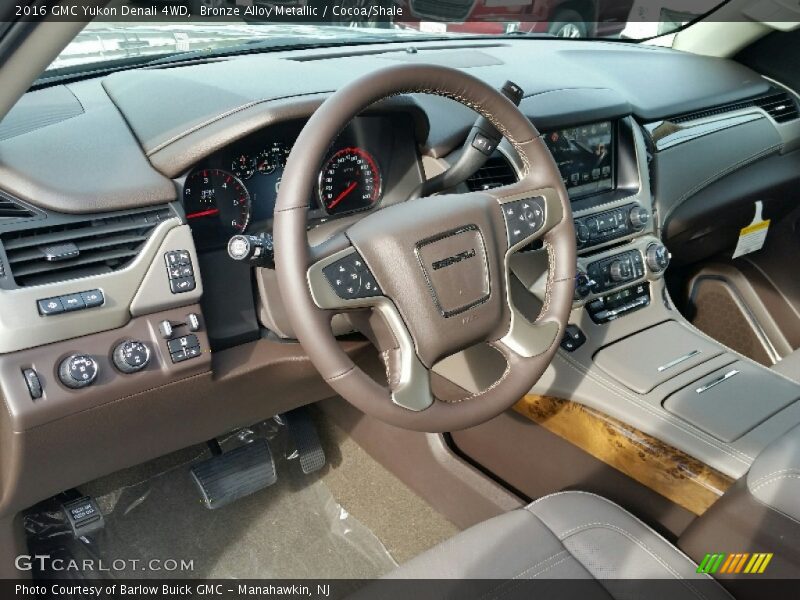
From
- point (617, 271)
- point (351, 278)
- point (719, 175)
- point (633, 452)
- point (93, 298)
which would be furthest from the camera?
point (719, 175)

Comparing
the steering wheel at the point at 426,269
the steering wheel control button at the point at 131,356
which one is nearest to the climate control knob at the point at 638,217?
the steering wheel at the point at 426,269

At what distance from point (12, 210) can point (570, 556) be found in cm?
117

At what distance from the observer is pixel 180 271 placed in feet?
4.66

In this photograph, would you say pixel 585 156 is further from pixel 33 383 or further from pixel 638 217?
pixel 33 383

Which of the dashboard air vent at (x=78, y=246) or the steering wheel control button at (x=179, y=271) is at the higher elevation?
the dashboard air vent at (x=78, y=246)

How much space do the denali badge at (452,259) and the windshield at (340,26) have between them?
63 cm

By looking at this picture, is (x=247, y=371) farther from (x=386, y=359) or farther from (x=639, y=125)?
(x=639, y=125)

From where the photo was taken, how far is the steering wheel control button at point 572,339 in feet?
6.15

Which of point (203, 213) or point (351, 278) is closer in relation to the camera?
point (351, 278)

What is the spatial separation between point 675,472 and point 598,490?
0.80 feet

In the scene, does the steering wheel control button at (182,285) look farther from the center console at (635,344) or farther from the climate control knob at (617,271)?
the climate control knob at (617,271)

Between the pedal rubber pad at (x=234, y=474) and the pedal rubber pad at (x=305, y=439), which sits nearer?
the pedal rubber pad at (x=234, y=474)

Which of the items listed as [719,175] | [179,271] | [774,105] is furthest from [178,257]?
[774,105]

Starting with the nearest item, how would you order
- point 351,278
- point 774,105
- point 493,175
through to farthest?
1. point 351,278
2. point 493,175
3. point 774,105
